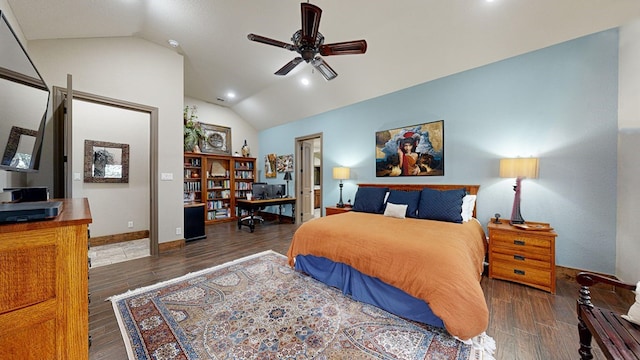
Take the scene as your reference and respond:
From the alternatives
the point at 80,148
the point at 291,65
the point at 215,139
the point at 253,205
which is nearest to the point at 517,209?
the point at 291,65

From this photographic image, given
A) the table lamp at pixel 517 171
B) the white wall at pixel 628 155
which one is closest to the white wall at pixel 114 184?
the table lamp at pixel 517 171

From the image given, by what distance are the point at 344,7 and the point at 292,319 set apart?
3.37 meters

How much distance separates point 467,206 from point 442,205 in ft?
1.09

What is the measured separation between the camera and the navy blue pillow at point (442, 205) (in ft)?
9.66

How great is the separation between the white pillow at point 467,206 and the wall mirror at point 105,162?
6.08 metres

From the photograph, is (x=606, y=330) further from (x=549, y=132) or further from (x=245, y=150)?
(x=245, y=150)

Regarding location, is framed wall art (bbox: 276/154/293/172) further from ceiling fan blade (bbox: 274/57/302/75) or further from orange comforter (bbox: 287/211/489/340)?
orange comforter (bbox: 287/211/489/340)

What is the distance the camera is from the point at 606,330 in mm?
1137

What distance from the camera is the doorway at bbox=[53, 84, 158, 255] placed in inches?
101

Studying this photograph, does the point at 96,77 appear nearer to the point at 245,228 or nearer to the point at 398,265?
the point at 245,228

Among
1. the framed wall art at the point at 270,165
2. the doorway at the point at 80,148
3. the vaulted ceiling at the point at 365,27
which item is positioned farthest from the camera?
the framed wall art at the point at 270,165

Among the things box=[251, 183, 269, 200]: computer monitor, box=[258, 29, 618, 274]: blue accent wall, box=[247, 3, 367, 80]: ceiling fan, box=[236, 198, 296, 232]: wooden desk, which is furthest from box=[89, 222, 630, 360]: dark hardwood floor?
box=[247, 3, 367, 80]: ceiling fan

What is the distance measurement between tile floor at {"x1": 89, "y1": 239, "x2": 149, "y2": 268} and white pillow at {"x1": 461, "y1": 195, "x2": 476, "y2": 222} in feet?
15.7

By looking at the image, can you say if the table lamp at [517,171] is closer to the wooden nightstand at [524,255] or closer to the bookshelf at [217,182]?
the wooden nightstand at [524,255]
